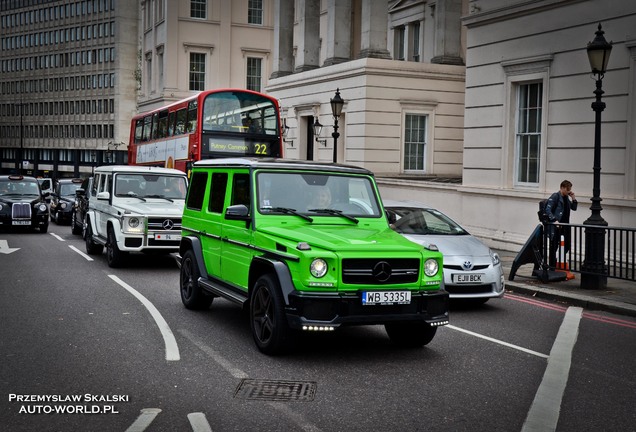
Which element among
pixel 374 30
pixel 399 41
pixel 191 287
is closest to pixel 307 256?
pixel 191 287

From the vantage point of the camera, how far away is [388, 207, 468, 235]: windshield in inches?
527

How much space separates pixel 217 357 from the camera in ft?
27.6

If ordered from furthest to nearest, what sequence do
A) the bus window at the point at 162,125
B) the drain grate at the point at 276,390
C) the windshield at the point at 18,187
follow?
the windshield at the point at 18,187 → the bus window at the point at 162,125 → the drain grate at the point at 276,390

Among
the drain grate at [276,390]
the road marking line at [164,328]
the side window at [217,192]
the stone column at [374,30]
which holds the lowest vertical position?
the road marking line at [164,328]

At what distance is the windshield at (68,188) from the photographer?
3425 centimetres

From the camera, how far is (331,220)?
9.32 meters

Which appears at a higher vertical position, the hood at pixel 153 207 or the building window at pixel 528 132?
the building window at pixel 528 132

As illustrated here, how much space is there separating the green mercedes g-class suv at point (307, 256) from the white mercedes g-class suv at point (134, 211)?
17.6 feet

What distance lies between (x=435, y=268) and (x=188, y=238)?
423 cm

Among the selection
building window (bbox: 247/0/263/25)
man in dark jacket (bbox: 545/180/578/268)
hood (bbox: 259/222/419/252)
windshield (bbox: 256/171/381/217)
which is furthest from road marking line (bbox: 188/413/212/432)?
building window (bbox: 247/0/263/25)

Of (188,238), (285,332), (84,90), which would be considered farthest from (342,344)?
(84,90)

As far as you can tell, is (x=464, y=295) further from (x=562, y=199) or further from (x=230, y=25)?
(x=230, y=25)

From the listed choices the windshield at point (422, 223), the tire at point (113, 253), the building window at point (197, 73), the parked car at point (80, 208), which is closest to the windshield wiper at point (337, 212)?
the windshield at point (422, 223)

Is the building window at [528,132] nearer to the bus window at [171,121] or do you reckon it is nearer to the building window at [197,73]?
the bus window at [171,121]
